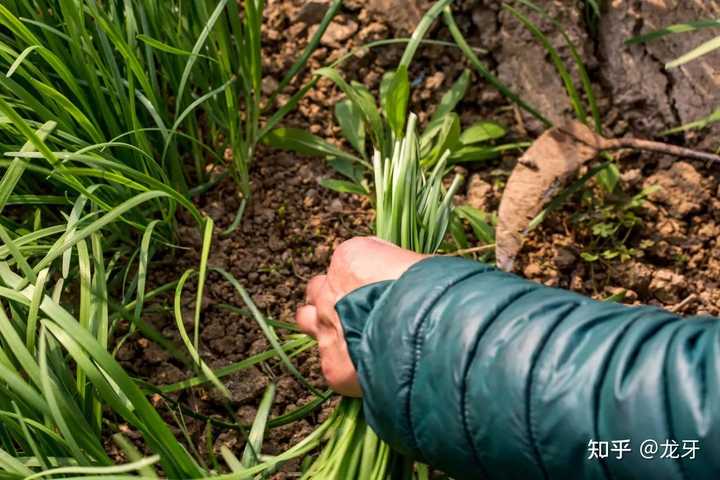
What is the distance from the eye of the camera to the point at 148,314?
66.2 inches

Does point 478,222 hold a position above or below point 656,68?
below

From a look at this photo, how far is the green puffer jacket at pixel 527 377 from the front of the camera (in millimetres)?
1004

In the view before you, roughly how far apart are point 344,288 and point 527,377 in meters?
0.37

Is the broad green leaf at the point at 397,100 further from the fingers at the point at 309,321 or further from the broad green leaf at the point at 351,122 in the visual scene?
the fingers at the point at 309,321

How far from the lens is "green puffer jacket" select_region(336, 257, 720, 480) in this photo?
1004 millimetres

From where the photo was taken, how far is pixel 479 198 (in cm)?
184

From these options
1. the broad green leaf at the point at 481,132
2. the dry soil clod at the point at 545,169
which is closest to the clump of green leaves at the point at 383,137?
the broad green leaf at the point at 481,132

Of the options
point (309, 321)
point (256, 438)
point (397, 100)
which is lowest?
point (256, 438)

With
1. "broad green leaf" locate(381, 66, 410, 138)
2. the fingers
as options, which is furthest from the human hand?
"broad green leaf" locate(381, 66, 410, 138)

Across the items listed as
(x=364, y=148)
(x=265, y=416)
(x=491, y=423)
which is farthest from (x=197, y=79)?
(x=491, y=423)

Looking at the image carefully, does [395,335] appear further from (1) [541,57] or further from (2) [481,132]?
(1) [541,57]

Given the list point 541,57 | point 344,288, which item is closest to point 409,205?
Result: point 344,288

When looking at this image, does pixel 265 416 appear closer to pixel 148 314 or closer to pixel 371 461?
Answer: pixel 371 461

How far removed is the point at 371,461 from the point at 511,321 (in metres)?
0.31
